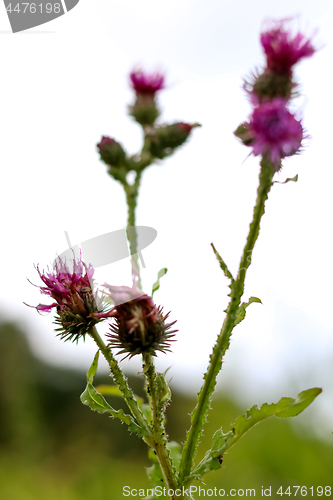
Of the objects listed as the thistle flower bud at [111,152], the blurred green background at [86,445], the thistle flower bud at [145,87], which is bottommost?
the blurred green background at [86,445]

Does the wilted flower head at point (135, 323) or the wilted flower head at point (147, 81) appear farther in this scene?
the wilted flower head at point (147, 81)

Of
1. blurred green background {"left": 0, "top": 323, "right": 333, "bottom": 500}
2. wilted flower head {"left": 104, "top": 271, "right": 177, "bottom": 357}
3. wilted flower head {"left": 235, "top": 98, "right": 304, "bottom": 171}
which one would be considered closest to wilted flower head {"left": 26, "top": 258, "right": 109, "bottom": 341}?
wilted flower head {"left": 104, "top": 271, "right": 177, "bottom": 357}

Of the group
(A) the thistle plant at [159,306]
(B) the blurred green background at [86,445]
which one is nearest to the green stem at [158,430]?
(A) the thistle plant at [159,306]

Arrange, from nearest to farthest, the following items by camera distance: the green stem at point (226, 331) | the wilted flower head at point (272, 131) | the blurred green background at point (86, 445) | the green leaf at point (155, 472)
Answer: the wilted flower head at point (272, 131)
the green stem at point (226, 331)
the green leaf at point (155, 472)
the blurred green background at point (86, 445)

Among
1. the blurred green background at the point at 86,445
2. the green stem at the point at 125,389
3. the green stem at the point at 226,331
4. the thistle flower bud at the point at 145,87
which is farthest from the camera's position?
the blurred green background at the point at 86,445

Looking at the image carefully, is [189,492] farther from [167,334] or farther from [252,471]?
[252,471]

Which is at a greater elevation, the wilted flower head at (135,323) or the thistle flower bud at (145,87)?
the thistle flower bud at (145,87)

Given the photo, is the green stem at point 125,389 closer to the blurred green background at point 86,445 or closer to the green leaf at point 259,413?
the green leaf at point 259,413
